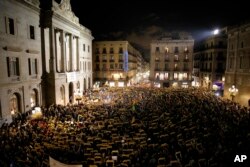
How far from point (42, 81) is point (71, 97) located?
968 centimetres

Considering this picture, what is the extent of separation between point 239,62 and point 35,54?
31186mm

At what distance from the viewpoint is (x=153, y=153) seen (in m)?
12.4

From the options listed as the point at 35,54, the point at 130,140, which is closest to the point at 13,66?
the point at 35,54

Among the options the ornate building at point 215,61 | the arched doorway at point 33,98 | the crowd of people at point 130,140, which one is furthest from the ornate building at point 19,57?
the ornate building at point 215,61

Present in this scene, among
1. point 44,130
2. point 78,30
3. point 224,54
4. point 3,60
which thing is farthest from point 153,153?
point 224,54

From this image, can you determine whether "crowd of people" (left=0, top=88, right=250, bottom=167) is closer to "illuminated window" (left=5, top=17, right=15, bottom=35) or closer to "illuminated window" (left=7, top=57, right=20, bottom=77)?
"illuminated window" (left=7, top=57, right=20, bottom=77)

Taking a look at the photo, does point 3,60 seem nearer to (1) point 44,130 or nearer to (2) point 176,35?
(1) point 44,130

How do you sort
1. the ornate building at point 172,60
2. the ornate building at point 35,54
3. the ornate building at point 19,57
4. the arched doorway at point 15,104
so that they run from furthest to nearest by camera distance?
the ornate building at point 172,60 < the arched doorway at point 15,104 < the ornate building at point 35,54 < the ornate building at point 19,57

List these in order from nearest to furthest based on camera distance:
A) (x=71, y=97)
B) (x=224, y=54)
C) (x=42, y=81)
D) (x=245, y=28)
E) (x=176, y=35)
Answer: (x=42, y=81), (x=245, y=28), (x=71, y=97), (x=224, y=54), (x=176, y=35)

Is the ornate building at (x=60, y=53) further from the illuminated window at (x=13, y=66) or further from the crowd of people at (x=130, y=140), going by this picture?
the crowd of people at (x=130, y=140)

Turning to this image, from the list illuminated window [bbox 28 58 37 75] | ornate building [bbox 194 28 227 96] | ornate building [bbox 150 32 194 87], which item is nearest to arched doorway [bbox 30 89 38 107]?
illuminated window [bbox 28 58 37 75]

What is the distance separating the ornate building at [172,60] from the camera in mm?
57156

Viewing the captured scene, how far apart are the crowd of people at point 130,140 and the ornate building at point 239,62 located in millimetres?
10968

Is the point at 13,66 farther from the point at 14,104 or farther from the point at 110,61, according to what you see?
the point at 110,61
